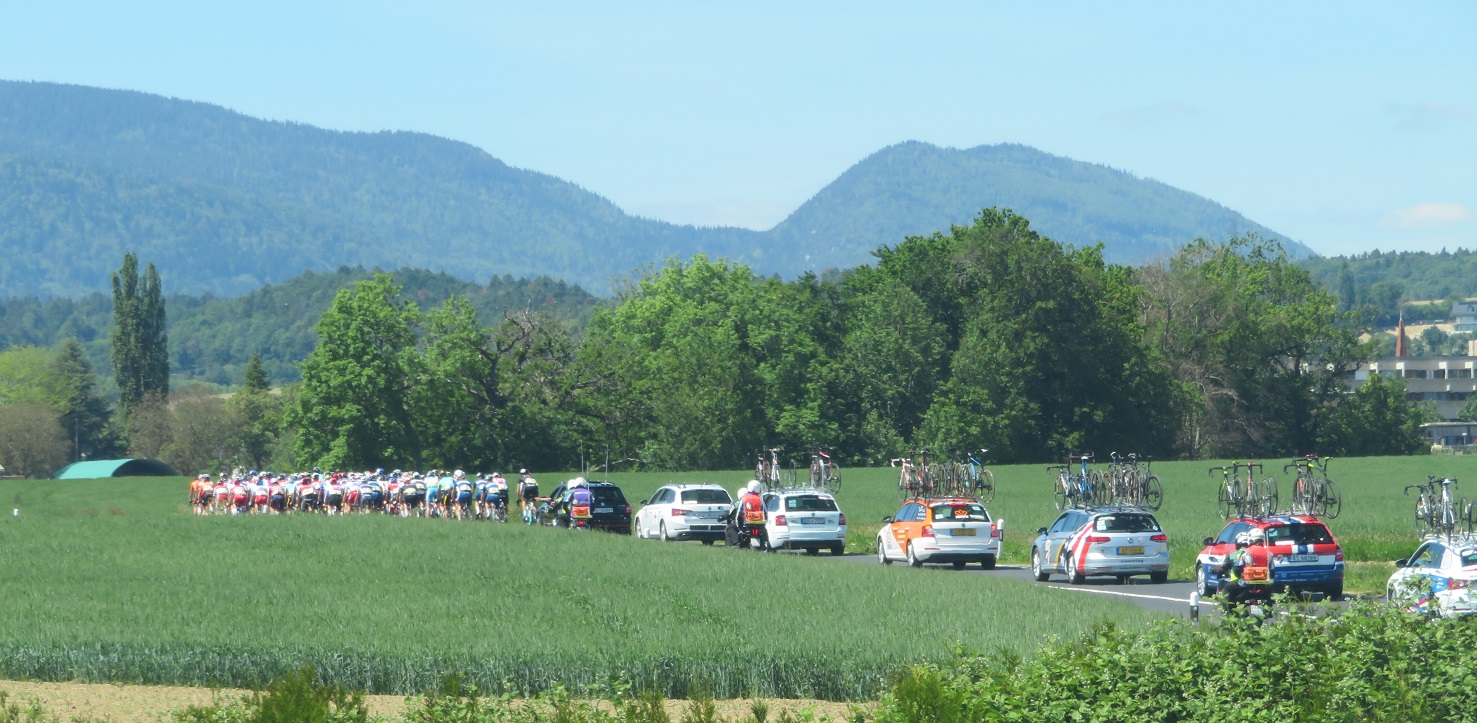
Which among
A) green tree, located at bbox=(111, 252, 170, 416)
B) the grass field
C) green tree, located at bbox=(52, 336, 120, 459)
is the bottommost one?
the grass field

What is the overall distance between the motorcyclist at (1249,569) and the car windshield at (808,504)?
14.3m

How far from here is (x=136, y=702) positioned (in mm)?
17797

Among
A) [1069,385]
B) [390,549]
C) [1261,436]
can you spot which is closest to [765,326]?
[1069,385]

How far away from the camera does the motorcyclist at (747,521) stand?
134 ft

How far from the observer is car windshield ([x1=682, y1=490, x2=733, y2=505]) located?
44594 millimetres

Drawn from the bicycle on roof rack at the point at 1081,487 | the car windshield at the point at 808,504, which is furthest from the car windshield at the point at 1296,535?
the bicycle on roof rack at the point at 1081,487

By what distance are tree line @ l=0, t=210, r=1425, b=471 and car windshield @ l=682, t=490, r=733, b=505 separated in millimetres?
45393

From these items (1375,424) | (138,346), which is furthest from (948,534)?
(138,346)

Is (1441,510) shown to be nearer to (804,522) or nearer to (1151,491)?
(1151,491)

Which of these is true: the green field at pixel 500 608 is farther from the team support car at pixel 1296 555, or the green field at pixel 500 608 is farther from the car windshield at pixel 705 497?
the car windshield at pixel 705 497

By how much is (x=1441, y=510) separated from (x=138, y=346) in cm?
12865

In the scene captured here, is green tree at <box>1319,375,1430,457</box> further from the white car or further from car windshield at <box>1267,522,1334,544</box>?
car windshield at <box>1267,522,1334,544</box>

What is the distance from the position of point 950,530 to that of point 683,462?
63054mm

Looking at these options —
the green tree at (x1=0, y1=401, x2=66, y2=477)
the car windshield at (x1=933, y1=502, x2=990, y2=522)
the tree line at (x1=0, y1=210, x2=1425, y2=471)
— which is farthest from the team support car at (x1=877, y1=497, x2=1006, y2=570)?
the green tree at (x1=0, y1=401, x2=66, y2=477)
